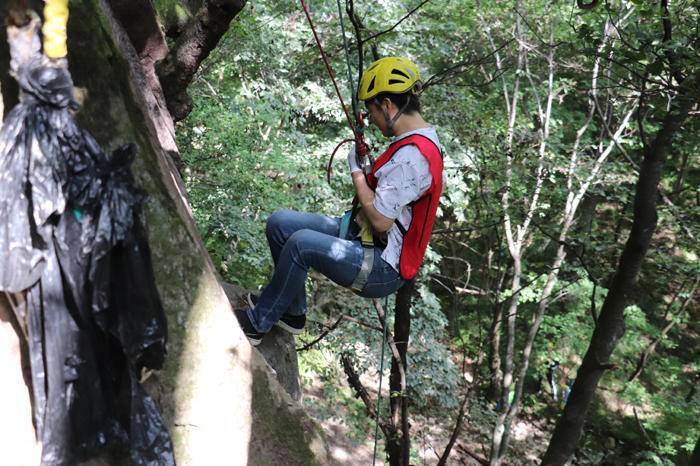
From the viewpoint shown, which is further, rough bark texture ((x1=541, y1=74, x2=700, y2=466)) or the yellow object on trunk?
rough bark texture ((x1=541, y1=74, x2=700, y2=466))

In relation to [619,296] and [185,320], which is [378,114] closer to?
[185,320]

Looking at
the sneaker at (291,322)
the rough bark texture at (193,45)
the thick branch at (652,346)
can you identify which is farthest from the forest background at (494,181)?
the sneaker at (291,322)

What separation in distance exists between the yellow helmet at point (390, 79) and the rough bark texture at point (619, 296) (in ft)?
9.63

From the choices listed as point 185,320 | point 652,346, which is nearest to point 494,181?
point 652,346

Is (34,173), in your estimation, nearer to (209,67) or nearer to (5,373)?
(5,373)

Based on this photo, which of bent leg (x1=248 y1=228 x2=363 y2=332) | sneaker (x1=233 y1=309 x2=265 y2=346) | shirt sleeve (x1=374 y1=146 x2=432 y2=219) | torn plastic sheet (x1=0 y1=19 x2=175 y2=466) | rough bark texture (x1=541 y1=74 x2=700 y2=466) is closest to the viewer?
torn plastic sheet (x1=0 y1=19 x2=175 y2=466)

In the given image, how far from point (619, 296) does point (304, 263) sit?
3.54 m

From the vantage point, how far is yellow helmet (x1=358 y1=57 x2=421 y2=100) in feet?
9.64

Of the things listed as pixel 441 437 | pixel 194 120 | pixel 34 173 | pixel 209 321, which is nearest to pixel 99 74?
pixel 34 173

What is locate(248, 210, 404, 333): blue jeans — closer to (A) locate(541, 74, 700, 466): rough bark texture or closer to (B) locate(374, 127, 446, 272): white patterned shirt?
(B) locate(374, 127, 446, 272): white patterned shirt

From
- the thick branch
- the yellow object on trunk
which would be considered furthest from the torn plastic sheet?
the thick branch

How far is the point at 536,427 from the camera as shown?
40.4ft

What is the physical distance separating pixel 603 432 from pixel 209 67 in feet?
34.5

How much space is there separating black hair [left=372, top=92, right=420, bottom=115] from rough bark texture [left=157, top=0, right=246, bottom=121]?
1.62 m
